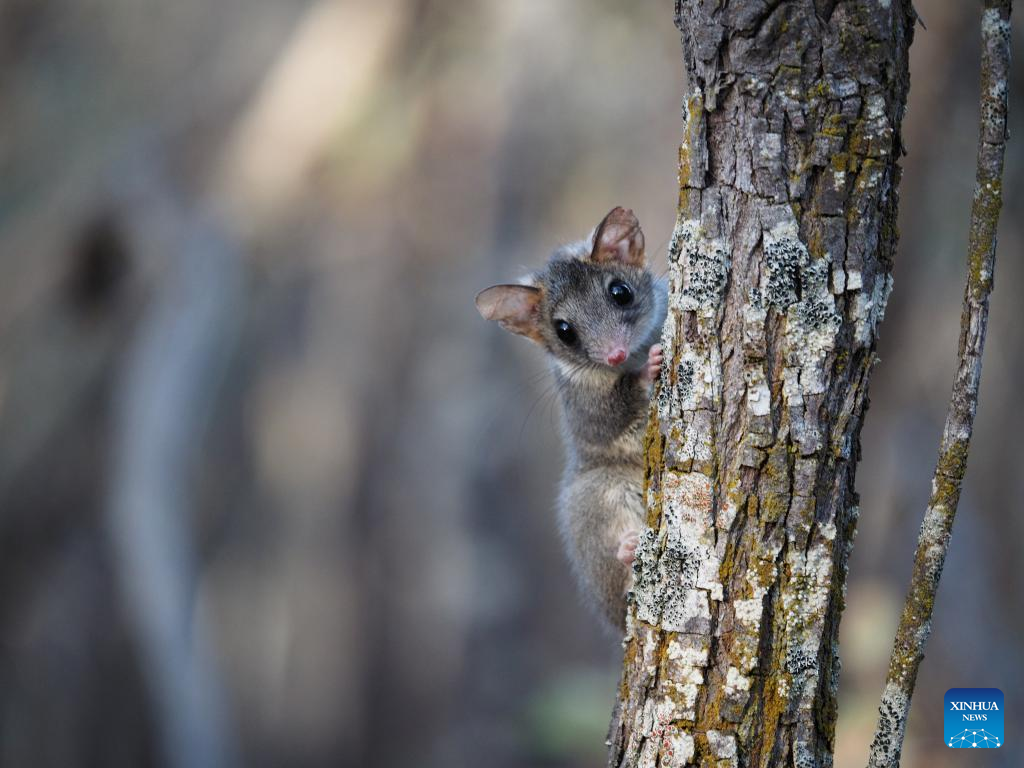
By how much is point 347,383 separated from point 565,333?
8.82 m

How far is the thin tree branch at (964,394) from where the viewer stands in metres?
2.10

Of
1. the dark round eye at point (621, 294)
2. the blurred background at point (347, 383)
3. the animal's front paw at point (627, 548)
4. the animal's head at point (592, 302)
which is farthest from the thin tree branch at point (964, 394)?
the blurred background at point (347, 383)

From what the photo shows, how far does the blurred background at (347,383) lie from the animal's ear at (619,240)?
301 centimetres

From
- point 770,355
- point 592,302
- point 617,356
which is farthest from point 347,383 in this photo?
point 770,355

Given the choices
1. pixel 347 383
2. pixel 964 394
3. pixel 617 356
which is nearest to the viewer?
pixel 964 394

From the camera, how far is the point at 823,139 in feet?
7.23

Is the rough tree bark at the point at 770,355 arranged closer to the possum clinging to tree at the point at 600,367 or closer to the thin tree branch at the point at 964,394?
the thin tree branch at the point at 964,394

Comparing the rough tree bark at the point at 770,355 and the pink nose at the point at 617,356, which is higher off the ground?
the pink nose at the point at 617,356

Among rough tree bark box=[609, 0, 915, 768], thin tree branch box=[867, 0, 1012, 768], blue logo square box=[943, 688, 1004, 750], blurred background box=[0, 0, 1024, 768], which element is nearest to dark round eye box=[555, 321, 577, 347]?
rough tree bark box=[609, 0, 915, 768]

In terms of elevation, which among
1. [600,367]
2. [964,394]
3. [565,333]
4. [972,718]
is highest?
[565,333]

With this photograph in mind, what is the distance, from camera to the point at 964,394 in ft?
7.00

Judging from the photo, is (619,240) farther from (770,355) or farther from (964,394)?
(964,394)

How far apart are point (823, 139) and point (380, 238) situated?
10.5 m

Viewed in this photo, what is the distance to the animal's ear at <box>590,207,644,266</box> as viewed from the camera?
4.09 meters
